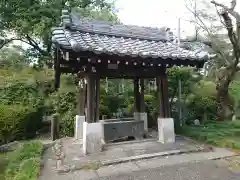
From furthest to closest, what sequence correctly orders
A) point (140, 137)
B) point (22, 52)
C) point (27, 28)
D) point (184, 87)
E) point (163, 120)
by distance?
point (22, 52)
point (27, 28)
point (184, 87)
point (140, 137)
point (163, 120)

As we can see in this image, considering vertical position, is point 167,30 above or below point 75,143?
above

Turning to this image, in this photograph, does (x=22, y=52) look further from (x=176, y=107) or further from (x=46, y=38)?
(x=176, y=107)

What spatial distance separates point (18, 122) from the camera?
30.8 feet

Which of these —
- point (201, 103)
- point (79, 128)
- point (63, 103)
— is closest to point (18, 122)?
point (63, 103)

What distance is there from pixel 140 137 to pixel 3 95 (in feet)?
24.5

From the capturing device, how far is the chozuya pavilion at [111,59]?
5215 millimetres

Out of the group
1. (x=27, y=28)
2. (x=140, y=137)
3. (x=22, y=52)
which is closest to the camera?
(x=140, y=137)

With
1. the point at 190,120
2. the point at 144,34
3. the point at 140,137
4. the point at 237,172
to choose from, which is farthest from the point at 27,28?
the point at 237,172

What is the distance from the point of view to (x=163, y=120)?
660 cm

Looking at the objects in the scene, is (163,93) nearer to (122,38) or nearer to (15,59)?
(122,38)

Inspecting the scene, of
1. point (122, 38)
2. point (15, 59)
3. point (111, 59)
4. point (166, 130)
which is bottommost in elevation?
point (166, 130)

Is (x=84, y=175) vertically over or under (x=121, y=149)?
under

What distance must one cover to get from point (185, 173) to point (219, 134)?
3641 mm

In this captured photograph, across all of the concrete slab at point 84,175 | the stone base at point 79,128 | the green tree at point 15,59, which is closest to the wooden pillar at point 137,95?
the stone base at point 79,128
